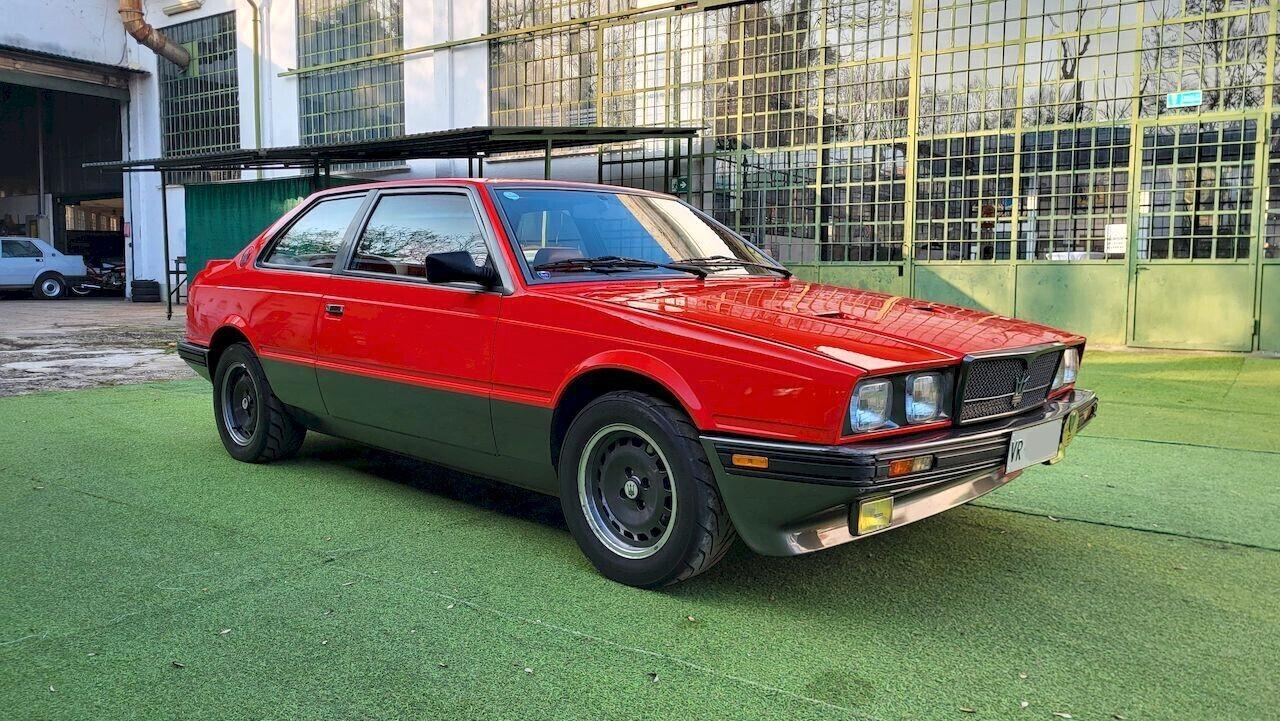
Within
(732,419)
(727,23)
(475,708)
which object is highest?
(727,23)

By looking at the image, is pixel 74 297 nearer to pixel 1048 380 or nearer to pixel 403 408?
pixel 403 408

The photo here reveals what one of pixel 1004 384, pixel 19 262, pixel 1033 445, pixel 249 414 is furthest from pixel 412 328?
pixel 19 262

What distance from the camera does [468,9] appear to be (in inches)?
623

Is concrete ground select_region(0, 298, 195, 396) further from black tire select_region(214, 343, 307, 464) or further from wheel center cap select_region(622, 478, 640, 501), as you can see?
wheel center cap select_region(622, 478, 640, 501)

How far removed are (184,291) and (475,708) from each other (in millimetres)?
22808

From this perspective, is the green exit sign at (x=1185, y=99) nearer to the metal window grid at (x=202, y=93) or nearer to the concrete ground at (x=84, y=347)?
the concrete ground at (x=84, y=347)

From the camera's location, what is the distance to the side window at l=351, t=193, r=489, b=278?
13.5ft

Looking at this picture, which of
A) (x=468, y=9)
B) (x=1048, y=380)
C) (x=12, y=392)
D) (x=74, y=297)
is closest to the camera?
(x=1048, y=380)

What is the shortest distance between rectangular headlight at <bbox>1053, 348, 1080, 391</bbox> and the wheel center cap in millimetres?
1712

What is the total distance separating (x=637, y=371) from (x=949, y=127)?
389 inches

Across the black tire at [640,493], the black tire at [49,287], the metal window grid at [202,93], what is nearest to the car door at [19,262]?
the black tire at [49,287]

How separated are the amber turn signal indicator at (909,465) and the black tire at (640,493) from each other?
23.0 inches

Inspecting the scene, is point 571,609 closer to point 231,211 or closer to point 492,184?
point 492,184

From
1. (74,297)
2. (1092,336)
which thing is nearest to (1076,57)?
(1092,336)
